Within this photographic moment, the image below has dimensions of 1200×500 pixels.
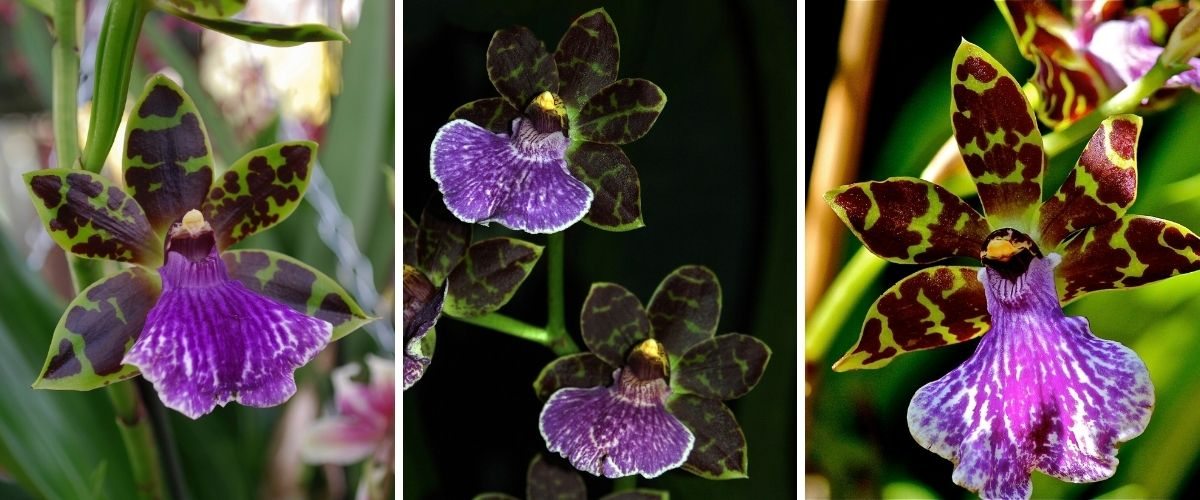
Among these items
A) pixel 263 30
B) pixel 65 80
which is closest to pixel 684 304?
pixel 263 30

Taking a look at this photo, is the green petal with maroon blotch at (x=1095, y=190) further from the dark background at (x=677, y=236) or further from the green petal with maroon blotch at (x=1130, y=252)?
the dark background at (x=677, y=236)

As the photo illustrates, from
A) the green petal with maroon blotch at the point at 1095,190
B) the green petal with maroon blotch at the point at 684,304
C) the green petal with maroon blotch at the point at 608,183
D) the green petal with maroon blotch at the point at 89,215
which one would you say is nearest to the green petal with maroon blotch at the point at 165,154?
the green petal with maroon blotch at the point at 89,215

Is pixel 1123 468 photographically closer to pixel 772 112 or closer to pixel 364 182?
pixel 772 112

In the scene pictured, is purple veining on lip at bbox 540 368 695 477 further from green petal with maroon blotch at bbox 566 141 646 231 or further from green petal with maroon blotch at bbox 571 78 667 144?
green petal with maroon blotch at bbox 571 78 667 144

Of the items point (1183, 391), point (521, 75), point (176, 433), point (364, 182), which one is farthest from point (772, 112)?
point (176, 433)

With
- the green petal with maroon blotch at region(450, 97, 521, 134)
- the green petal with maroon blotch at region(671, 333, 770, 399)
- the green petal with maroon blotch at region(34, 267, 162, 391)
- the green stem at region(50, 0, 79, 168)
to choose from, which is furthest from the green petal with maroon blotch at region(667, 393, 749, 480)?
the green stem at region(50, 0, 79, 168)
